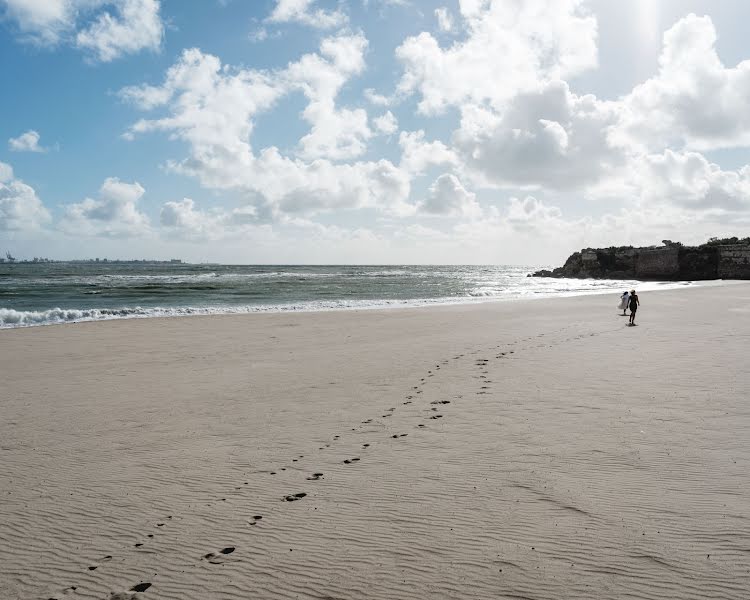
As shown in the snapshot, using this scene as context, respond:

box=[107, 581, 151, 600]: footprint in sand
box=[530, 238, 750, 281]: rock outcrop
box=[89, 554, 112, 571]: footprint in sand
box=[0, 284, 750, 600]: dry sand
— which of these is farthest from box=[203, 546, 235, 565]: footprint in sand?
box=[530, 238, 750, 281]: rock outcrop

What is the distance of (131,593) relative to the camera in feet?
11.9

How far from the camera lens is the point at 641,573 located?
360 centimetres

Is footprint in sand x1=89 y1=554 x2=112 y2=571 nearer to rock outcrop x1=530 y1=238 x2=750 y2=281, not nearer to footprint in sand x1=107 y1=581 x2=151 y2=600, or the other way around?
footprint in sand x1=107 y1=581 x2=151 y2=600

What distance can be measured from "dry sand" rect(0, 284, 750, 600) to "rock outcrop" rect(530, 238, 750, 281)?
2815 inches

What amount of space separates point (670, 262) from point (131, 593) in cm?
8357

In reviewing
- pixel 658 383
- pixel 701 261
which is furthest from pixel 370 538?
pixel 701 261

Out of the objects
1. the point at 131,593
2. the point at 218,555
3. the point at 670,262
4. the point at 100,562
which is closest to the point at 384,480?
the point at 218,555

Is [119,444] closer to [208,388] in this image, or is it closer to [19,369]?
[208,388]

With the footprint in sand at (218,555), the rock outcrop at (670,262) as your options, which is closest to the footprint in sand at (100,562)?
the footprint in sand at (218,555)

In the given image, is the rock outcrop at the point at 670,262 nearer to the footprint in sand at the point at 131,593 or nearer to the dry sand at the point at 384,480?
the dry sand at the point at 384,480

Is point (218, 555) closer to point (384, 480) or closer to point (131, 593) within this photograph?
point (131, 593)

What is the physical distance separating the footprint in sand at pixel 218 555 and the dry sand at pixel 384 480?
0.08 ft

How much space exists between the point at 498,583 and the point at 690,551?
1674 mm

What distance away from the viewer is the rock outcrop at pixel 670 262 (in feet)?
225
